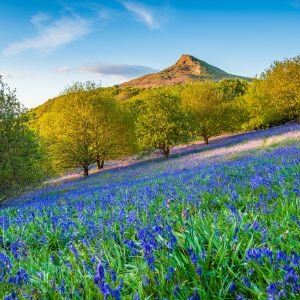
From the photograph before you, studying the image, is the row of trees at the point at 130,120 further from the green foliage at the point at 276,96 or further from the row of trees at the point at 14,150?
the row of trees at the point at 14,150

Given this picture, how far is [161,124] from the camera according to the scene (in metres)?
33.5

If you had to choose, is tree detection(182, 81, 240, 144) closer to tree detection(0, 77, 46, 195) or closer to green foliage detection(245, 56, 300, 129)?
green foliage detection(245, 56, 300, 129)

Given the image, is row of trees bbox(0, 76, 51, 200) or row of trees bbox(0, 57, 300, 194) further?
row of trees bbox(0, 57, 300, 194)

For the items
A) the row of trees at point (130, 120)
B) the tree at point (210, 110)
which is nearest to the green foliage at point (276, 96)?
the row of trees at point (130, 120)

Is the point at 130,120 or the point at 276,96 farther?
the point at 276,96

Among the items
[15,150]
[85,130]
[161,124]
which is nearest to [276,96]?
[161,124]

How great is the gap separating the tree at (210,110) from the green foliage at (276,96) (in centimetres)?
486

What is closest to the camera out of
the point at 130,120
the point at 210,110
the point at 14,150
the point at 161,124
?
the point at 14,150

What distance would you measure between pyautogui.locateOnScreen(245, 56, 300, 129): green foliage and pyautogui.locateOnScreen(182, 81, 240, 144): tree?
15.9 feet

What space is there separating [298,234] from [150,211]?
2.86 meters

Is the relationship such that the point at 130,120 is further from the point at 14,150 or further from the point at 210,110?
the point at 14,150

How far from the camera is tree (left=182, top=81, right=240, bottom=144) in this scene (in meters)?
42.0

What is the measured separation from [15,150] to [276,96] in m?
34.8

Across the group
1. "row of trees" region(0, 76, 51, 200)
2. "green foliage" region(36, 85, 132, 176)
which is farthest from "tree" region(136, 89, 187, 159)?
"row of trees" region(0, 76, 51, 200)
